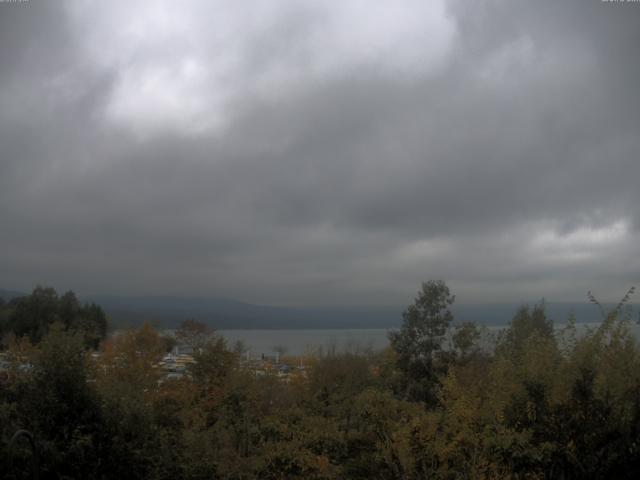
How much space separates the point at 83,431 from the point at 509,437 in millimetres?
8767

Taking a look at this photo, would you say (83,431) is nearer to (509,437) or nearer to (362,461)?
(362,461)

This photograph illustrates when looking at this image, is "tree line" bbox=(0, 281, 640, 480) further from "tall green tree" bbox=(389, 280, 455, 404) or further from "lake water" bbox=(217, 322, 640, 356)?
"tall green tree" bbox=(389, 280, 455, 404)

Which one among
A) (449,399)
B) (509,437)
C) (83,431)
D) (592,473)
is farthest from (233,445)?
(592,473)

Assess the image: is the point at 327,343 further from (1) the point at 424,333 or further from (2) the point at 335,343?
(1) the point at 424,333

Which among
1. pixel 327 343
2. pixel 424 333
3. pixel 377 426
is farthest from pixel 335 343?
pixel 377 426

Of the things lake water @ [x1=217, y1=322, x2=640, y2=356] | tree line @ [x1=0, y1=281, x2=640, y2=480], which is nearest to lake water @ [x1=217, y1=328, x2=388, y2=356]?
lake water @ [x1=217, y1=322, x2=640, y2=356]

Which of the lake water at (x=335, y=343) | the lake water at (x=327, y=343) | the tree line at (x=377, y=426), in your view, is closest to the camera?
the tree line at (x=377, y=426)

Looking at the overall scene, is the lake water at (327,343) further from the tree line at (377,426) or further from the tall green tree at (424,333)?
the tree line at (377,426)

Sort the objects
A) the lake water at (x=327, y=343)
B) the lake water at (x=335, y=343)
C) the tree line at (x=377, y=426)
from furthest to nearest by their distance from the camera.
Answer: the lake water at (x=327, y=343)
the lake water at (x=335, y=343)
the tree line at (x=377, y=426)

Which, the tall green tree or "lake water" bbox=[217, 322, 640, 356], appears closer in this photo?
"lake water" bbox=[217, 322, 640, 356]

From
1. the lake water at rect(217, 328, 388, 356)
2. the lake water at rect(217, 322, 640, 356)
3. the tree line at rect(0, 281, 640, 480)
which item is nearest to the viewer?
the tree line at rect(0, 281, 640, 480)

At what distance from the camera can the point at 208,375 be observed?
85.6 ft

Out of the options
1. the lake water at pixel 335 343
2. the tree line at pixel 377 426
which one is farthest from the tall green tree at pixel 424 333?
the tree line at pixel 377 426

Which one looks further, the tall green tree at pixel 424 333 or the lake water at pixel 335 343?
the tall green tree at pixel 424 333
